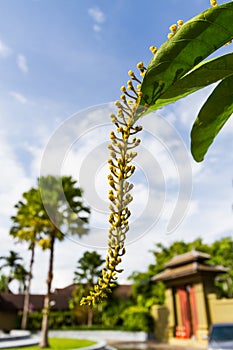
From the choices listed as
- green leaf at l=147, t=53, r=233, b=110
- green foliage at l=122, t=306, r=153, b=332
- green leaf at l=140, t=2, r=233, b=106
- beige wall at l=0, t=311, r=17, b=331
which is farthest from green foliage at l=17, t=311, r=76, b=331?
green leaf at l=140, t=2, r=233, b=106

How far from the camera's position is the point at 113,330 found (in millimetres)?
37062

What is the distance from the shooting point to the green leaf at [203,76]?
46.3 inches

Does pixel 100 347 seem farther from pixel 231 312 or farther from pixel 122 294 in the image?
pixel 122 294

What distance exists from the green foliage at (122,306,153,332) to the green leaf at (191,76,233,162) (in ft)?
114

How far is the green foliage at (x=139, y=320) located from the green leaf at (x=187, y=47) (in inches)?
1387

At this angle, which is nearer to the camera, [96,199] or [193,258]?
[96,199]

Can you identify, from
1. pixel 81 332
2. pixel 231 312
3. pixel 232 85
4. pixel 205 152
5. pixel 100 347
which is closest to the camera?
pixel 232 85

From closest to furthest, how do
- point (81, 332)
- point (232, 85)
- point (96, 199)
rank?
point (232, 85) < point (96, 199) < point (81, 332)

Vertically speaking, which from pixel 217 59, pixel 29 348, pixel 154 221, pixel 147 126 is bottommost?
pixel 29 348

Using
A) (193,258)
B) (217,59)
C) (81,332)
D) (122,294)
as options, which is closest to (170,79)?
(217,59)

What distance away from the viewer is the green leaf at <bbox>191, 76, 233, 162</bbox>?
4.38 ft

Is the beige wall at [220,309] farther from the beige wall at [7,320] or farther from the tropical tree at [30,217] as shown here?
the beige wall at [7,320]

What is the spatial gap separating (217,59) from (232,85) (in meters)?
0.18

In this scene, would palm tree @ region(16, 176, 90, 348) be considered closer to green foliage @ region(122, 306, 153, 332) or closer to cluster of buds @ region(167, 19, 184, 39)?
green foliage @ region(122, 306, 153, 332)
